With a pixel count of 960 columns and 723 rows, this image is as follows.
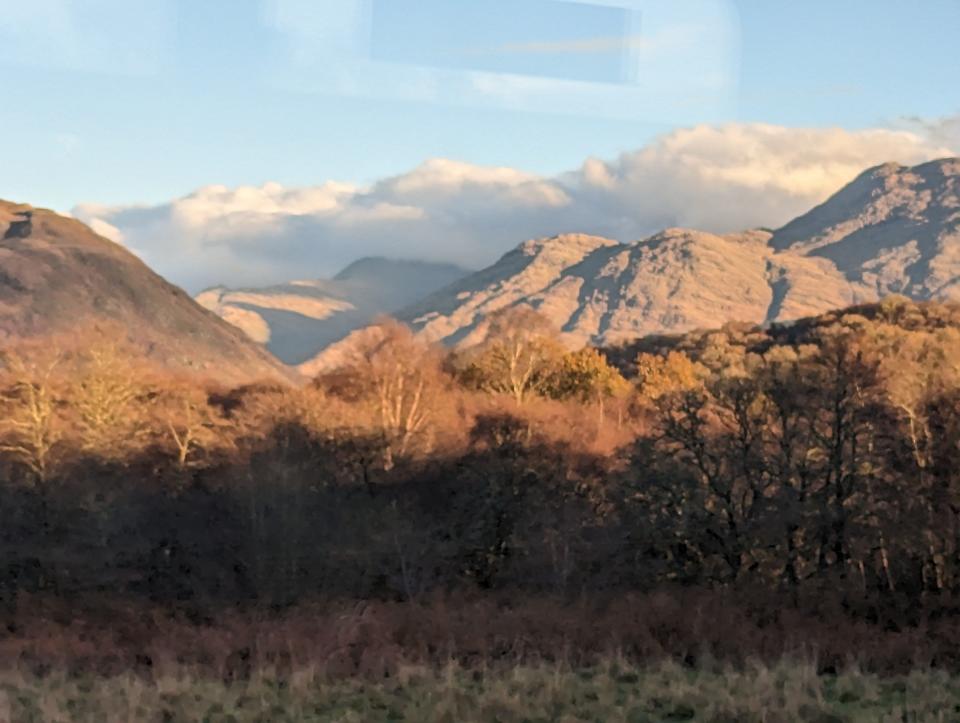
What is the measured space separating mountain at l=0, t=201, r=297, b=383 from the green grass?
103246 millimetres

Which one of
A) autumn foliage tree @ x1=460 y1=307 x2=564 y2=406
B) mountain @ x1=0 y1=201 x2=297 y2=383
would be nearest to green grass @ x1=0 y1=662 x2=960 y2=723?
autumn foliage tree @ x1=460 y1=307 x2=564 y2=406

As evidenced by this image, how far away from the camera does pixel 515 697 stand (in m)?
9.62

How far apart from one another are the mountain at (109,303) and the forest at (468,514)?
6861 cm

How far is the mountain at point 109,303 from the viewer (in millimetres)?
120000

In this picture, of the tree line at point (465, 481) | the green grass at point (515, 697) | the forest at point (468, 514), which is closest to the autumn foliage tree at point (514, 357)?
the tree line at point (465, 481)

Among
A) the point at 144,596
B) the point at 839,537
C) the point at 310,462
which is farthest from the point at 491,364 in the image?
the point at 839,537

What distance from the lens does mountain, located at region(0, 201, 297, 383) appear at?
394 feet

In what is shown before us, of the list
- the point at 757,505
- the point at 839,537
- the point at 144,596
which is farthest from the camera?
the point at 144,596

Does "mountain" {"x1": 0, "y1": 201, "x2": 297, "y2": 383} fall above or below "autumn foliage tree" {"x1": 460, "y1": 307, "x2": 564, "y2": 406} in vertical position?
above

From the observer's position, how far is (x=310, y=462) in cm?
4344

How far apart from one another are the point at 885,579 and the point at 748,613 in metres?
5.57

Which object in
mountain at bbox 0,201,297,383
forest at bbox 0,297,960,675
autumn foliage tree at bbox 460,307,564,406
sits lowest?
forest at bbox 0,297,960,675

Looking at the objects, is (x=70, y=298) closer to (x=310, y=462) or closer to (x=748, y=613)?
(x=310, y=462)

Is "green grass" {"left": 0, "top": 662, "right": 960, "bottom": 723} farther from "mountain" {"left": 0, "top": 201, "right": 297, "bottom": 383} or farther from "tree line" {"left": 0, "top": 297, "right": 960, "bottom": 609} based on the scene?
"mountain" {"left": 0, "top": 201, "right": 297, "bottom": 383}
